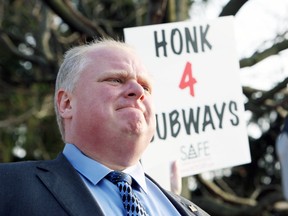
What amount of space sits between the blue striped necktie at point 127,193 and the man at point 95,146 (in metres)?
0.01

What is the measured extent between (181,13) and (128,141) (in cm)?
307

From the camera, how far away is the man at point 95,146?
202 centimetres

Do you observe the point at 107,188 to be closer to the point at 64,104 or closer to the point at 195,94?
the point at 64,104

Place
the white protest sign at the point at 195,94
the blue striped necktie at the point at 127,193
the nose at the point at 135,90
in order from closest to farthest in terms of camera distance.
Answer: the blue striped necktie at the point at 127,193
the nose at the point at 135,90
the white protest sign at the point at 195,94

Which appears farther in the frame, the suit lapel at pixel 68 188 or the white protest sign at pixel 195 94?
the white protest sign at pixel 195 94

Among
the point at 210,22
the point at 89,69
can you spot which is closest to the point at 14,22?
the point at 210,22

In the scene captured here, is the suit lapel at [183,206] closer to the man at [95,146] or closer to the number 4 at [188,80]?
the man at [95,146]

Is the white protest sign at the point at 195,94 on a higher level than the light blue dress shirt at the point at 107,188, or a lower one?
higher

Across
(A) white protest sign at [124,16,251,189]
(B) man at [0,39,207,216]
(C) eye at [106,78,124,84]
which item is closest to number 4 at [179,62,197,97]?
(A) white protest sign at [124,16,251,189]

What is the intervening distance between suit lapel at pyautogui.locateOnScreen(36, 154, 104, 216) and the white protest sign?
4.63 feet

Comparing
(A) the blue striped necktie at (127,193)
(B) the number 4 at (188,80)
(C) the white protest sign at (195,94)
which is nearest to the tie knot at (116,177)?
(A) the blue striped necktie at (127,193)

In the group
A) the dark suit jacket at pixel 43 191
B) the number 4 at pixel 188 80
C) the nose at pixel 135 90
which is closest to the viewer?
the dark suit jacket at pixel 43 191

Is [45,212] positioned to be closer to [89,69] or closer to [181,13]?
[89,69]

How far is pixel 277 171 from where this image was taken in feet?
34.3
